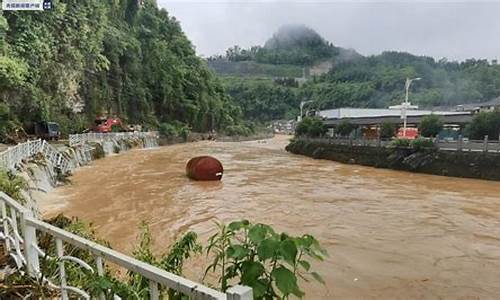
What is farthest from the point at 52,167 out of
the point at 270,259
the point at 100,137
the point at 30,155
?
the point at 270,259

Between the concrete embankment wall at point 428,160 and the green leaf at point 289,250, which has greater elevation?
the green leaf at point 289,250

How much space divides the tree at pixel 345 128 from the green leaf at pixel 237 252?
148ft

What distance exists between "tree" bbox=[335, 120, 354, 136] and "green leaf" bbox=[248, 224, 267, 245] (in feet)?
148

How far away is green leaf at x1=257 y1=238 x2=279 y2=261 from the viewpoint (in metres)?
2.29

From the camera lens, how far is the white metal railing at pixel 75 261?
2.13m

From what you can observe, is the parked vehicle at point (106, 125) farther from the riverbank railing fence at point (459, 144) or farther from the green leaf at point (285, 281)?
the green leaf at point (285, 281)

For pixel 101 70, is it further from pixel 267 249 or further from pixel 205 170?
pixel 267 249

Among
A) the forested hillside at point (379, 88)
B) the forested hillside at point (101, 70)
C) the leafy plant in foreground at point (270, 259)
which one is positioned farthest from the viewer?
the forested hillside at point (379, 88)

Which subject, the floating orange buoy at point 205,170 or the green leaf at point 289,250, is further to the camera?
the floating orange buoy at point 205,170

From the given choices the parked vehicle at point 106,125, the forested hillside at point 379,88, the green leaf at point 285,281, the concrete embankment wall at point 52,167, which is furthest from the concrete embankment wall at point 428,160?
the forested hillside at point 379,88

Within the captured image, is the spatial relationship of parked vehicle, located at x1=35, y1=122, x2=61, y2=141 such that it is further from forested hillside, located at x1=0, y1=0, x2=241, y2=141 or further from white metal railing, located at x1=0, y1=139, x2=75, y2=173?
white metal railing, located at x1=0, y1=139, x2=75, y2=173

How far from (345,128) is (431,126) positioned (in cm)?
1343

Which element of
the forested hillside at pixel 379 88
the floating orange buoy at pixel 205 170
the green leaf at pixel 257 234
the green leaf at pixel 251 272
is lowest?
the floating orange buoy at pixel 205 170

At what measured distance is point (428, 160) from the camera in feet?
94.7
